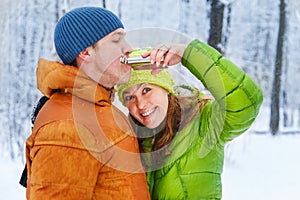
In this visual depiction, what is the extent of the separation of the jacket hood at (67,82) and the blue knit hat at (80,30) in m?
0.06

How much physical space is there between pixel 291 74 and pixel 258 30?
114 cm

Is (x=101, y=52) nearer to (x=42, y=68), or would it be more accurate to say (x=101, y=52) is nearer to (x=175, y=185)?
(x=42, y=68)

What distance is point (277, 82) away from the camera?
26.1 feet

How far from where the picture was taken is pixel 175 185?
1548 mm

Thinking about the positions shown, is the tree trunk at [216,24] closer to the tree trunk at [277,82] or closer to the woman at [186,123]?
the tree trunk at [277,82]

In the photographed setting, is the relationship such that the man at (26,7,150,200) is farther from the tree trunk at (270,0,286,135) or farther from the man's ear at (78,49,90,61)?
the tree trunk at (270,0,286,135)

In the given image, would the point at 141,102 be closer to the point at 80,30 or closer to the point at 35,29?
the point at 80,30

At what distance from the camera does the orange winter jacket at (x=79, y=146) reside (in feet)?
4.17

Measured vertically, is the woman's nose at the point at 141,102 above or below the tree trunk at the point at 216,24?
below

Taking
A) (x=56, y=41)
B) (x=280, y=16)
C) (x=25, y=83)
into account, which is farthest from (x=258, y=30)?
(x=56, y=41)

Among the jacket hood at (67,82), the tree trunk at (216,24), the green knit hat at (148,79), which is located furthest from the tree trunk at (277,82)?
the jacket hood at (67,82)

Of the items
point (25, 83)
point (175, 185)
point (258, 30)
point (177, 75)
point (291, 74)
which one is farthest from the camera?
point (291, 74)

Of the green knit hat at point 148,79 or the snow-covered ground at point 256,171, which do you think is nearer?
the green knit hat at point 148,79

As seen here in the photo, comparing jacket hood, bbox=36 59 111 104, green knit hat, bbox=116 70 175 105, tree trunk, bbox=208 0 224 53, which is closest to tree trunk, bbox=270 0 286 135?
tree trunk, bbox=208 0 224 53
